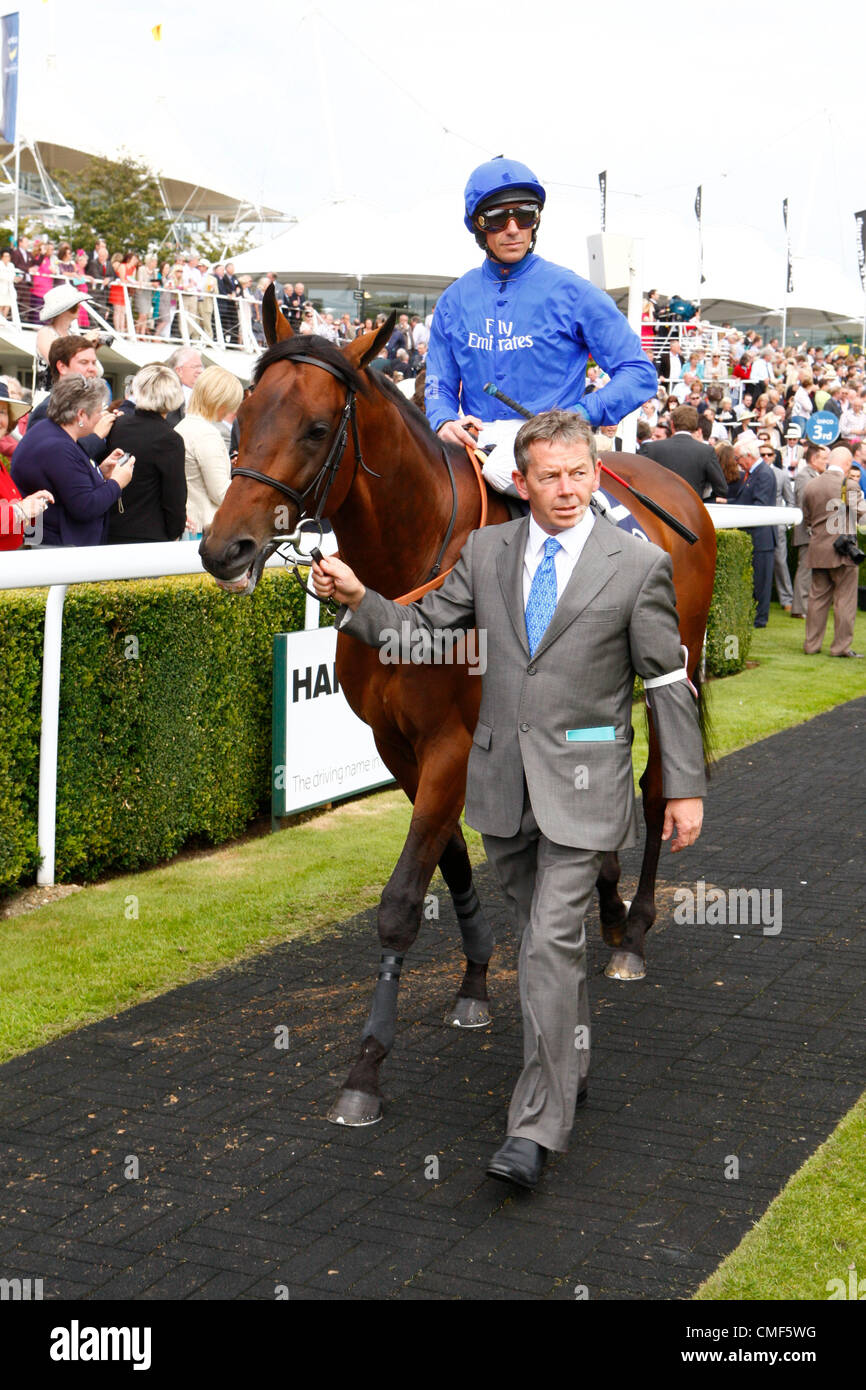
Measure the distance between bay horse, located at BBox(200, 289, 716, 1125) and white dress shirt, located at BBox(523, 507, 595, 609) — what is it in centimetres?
56

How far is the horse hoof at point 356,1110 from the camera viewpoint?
3.99 m

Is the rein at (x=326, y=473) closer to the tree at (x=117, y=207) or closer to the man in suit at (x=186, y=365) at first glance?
the man in suit at (x=186, y=365)

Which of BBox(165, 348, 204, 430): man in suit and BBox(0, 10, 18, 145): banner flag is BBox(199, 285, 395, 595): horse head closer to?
BBox(165, 348, 204, 430): man in suit

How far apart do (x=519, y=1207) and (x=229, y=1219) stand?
27.8 inches


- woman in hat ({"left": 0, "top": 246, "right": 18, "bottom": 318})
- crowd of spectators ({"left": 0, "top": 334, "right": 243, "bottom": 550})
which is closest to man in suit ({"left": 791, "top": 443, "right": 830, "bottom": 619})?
crowd of spectators ({"left": 0, "top": 334, "right": 243, "bottom": 550})

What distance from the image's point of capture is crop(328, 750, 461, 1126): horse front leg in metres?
4.04

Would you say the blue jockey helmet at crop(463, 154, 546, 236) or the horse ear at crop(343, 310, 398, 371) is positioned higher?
the blue jockey helmet at crop(463, 154, 546, 236)

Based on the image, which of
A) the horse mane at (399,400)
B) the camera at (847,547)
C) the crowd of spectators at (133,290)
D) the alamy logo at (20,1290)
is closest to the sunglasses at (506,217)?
the horse mane at (399,400)

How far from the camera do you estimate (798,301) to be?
3812 centimetres

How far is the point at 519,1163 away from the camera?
350 centimetres

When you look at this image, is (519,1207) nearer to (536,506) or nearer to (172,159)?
(536,506)

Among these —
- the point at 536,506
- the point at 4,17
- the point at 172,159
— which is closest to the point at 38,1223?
the point at 536,506

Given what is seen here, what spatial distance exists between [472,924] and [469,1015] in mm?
307
